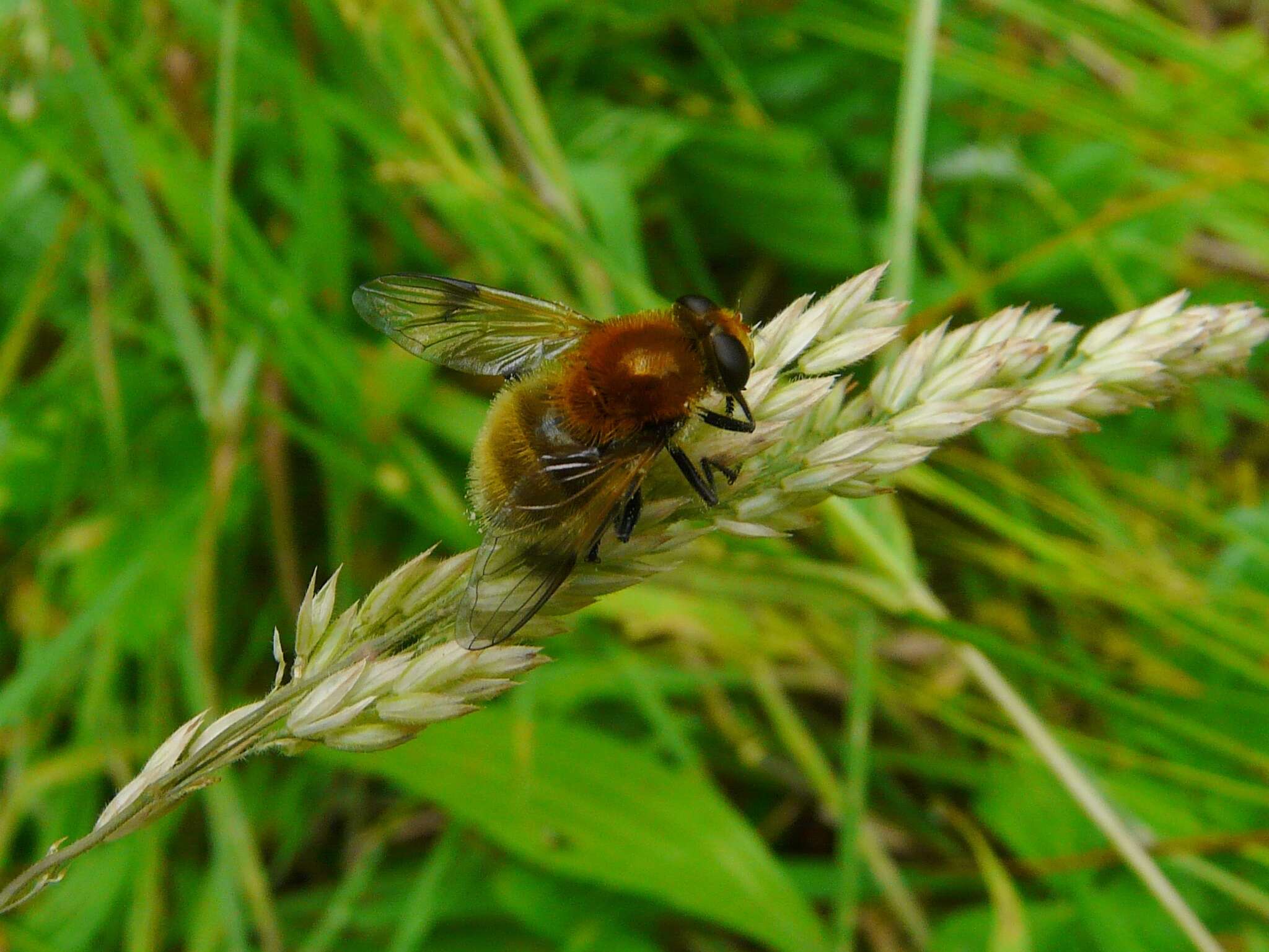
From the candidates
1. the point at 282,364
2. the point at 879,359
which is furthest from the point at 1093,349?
the point at 282,364

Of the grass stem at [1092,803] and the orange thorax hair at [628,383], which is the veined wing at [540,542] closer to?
the orange thorax hair at [628,383]

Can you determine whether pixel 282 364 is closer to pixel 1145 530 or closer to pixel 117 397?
pixel 117 397

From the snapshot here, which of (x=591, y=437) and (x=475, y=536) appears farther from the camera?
(x=475, y=536)

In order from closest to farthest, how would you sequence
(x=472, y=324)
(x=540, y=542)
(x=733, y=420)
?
(x=540, y=542) → (x=733, y=420) → (x=472, y=324)

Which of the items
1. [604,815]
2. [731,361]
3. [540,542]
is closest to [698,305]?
[731,361]

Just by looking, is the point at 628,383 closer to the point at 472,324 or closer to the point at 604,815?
the point at 472,324

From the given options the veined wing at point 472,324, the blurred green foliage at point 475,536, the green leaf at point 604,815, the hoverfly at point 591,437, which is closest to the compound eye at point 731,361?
the hoverfly at point 591,437

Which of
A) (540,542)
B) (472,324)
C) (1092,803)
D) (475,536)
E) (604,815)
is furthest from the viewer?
(475,536)
